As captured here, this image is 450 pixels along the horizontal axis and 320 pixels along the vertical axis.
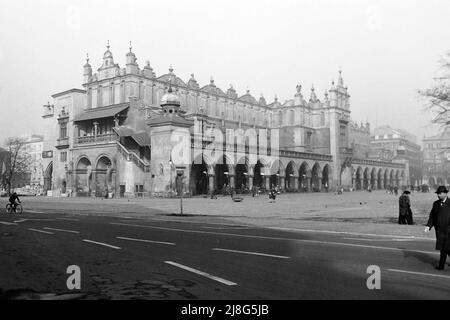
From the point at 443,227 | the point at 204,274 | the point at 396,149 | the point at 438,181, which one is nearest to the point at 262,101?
the point at 396,149

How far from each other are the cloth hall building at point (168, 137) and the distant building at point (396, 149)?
33.9m

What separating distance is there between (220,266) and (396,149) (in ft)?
424

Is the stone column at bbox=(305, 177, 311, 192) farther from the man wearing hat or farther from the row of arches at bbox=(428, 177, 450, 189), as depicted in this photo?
the man wearing hat

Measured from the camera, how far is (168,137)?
167 ft

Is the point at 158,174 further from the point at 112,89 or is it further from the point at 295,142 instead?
the point at 295,142

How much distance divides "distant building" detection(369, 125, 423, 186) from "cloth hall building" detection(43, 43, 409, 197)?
33.9 meters

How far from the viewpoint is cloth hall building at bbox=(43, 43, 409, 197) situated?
54.6m

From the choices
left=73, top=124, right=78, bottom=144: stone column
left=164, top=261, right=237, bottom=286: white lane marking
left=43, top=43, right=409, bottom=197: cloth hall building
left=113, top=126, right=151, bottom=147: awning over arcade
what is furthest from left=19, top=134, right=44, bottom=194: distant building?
left=164, top=261, right=237, bottom=286: white lane marking

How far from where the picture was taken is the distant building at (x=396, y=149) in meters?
123

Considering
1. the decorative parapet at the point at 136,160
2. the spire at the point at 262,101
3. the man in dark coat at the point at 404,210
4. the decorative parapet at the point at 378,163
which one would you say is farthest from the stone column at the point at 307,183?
the man in dark coat at the point at 404,210

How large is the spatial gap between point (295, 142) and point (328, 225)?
70136mm

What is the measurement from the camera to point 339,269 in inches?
324

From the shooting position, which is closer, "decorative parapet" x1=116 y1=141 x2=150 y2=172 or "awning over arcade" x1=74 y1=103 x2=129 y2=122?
"decorative parapet" x1=116 y1=141 x2=150 y2=172
